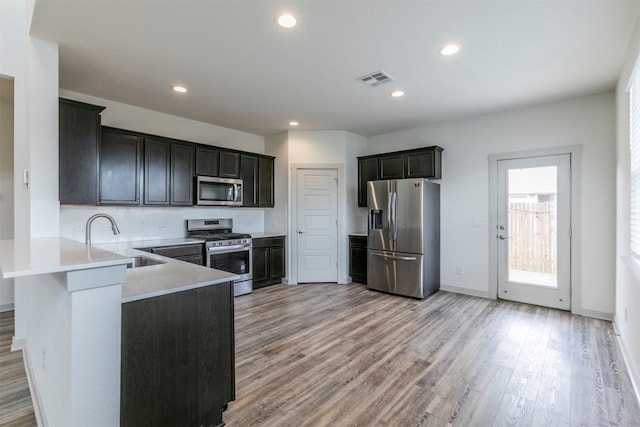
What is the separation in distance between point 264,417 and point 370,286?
3.21m

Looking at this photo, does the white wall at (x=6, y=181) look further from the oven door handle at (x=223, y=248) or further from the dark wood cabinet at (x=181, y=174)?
the oven door handle at (x=223, y=248)

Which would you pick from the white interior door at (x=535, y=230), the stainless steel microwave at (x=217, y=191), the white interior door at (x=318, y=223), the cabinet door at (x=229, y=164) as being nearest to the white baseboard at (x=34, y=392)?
the stainless steel microwave at (x=217, y=191)

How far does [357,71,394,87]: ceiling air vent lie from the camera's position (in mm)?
3099

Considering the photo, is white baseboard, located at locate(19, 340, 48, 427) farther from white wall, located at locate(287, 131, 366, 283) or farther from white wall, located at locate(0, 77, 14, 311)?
white wall, located at locate(287, 131, 366, 283)

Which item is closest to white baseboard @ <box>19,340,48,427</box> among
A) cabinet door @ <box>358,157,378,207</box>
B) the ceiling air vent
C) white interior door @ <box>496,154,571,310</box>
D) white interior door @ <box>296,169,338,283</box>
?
white interior door @ <box>296,169,338,283</box>

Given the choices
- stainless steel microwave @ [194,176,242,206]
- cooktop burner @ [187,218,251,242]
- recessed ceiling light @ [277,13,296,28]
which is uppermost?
recessed ceiling light @ [277,13,296,28]

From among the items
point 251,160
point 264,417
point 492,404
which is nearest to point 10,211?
point 251,160

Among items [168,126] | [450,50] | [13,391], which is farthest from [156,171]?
[450,50]

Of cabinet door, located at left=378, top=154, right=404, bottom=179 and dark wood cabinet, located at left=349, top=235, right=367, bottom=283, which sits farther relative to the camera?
dark wood cabinet, located at left=349, top=235, right=367, bottom=283

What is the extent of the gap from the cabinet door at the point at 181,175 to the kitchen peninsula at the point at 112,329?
2.36 meters

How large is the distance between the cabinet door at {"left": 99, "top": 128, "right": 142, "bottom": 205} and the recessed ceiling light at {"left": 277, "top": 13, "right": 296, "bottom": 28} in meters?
2.60

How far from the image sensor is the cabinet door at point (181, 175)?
13.7 feet

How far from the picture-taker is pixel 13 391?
2.20 meters

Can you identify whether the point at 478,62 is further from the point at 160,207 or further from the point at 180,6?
the point at 160,207
